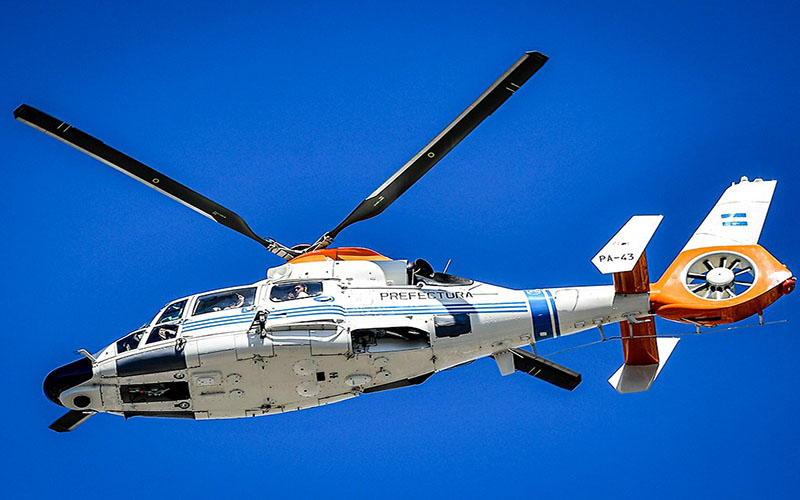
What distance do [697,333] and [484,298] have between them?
382cm

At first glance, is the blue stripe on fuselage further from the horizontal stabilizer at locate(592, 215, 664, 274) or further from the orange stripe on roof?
the orange stripe on roof

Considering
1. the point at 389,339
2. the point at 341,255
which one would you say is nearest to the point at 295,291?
the point at 341,255

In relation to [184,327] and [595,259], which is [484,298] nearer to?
[595,259]

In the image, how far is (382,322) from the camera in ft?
75.9

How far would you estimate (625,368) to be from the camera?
2456cm

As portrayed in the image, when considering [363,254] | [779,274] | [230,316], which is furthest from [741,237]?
[230,316]

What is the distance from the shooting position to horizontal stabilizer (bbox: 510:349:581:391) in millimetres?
26047

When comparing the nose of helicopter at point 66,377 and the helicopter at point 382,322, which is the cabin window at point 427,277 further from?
the nose of helicopter at point 66,377

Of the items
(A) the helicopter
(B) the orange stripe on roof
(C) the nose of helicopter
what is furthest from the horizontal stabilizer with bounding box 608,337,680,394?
(C) the nose of helicopter

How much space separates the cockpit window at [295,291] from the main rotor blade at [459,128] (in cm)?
220

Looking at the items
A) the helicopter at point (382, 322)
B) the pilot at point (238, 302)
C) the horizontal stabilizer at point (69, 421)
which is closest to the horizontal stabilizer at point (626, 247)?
the helicopter at point (382, 322)

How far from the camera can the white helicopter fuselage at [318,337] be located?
906 inches

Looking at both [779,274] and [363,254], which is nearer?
[779,274]

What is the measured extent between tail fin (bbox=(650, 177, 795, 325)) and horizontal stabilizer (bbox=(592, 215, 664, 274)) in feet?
3.73
